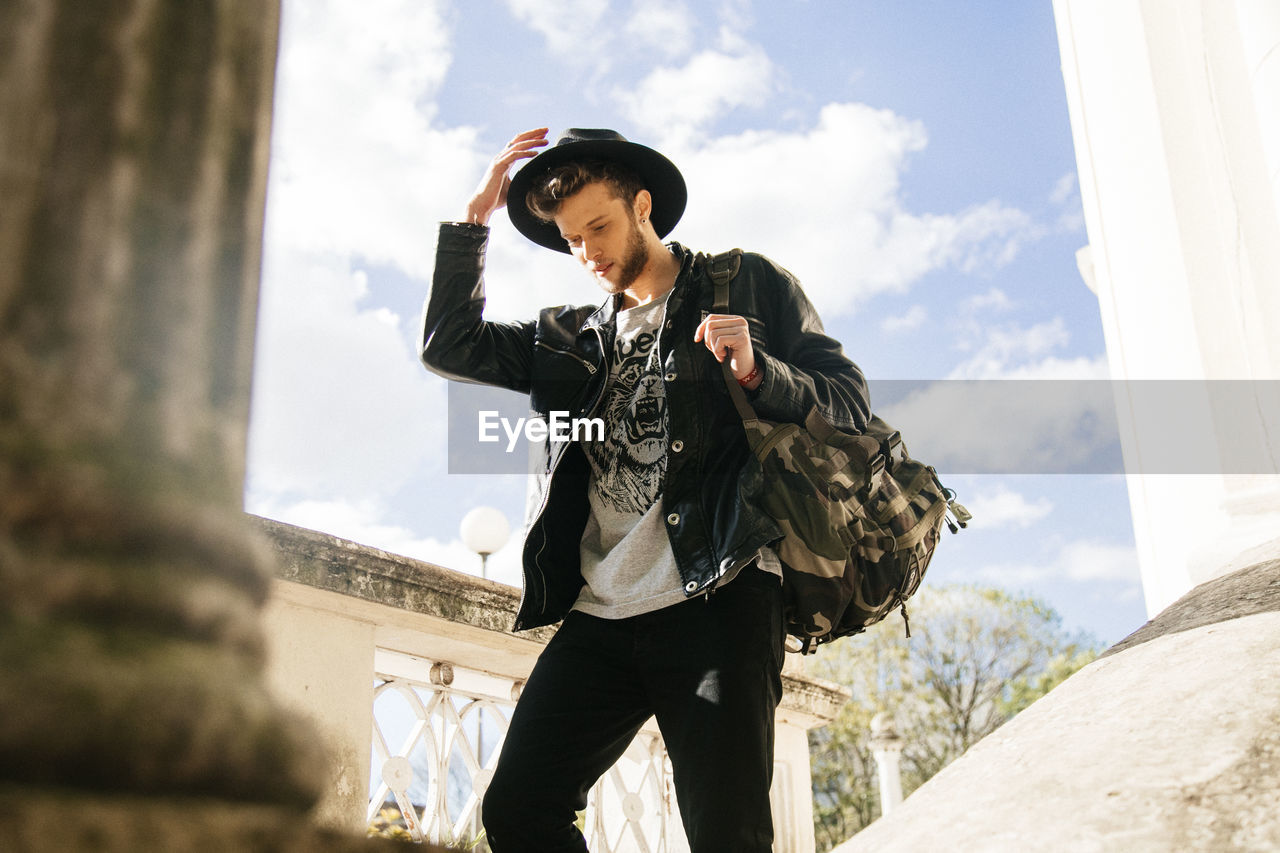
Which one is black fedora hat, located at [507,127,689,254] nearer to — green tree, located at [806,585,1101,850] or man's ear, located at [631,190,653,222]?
man's ear, located at [631,190,653,222]

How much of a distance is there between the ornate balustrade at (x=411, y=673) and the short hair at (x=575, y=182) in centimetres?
103

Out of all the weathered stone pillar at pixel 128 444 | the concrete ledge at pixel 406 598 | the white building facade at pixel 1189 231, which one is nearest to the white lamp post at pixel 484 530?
the white building facade at pixel 1189 231

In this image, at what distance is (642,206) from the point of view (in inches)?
103

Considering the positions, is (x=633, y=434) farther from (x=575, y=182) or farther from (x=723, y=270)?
(x=575, y=182)

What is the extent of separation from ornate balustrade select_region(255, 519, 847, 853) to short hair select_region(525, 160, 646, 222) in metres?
1.03

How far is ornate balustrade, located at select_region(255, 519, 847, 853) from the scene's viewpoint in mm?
2816

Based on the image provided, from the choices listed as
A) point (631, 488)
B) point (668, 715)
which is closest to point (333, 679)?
point (631, 488)

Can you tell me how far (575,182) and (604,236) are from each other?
0.51ft

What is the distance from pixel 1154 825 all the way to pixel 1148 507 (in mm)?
4207

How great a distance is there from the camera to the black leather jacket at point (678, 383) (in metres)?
2.10

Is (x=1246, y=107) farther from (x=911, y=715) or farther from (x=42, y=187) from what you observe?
(x=911, y=715)

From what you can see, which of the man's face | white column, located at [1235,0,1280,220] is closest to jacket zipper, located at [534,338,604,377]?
the man's face

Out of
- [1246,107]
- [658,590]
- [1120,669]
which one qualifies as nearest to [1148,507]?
[1246,107]

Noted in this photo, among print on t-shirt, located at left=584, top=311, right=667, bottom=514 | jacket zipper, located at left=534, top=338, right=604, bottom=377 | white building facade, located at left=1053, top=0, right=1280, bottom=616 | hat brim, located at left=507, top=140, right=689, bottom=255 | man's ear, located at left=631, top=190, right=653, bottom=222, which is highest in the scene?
white building facade, located at left=1053, top=0, right=1280, bottom=616
